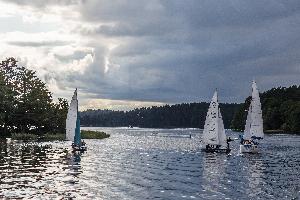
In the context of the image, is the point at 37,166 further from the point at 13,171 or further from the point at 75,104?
the point at 75,104

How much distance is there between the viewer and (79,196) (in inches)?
1638

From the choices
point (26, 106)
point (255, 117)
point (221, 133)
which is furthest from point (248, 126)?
point (26, 106)

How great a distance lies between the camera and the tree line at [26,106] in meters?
138

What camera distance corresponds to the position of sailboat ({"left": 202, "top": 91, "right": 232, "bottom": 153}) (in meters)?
92.2

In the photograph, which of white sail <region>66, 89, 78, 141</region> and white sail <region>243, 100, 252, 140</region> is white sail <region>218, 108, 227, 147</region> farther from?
white sail <region>66, 89, 78, 141</region>

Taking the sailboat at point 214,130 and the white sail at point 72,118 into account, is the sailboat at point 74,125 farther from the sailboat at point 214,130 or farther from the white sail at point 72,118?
the sailboat at point 214,130

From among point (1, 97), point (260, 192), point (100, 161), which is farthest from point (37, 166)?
point (1, 97)

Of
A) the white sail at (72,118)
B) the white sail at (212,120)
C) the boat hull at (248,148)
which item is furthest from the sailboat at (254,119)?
the white sail at (72,118)

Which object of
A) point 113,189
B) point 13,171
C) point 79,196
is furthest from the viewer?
point 13,171

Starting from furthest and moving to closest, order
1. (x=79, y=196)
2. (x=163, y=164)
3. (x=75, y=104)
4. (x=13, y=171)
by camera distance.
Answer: (x=75, y=104), (x=163, y=164), (x=13, y=171), (x=79, y=196)

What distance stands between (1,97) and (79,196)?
95.4m

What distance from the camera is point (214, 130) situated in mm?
92125

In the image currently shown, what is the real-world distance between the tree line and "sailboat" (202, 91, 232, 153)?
62484 mm

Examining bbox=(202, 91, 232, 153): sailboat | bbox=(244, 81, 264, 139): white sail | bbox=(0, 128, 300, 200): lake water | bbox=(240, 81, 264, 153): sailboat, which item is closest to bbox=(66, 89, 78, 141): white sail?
bbox=(0, 128, 300, 200): lake water
